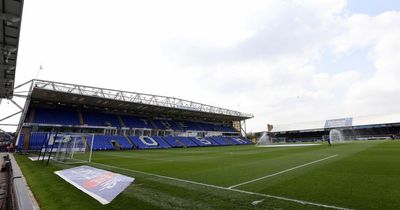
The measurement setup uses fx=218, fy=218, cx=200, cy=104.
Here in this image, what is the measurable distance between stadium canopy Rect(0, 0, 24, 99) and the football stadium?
49 millimetres

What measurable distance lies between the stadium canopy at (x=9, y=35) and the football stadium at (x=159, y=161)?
0.05 m

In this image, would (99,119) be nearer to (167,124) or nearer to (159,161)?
(167,124)

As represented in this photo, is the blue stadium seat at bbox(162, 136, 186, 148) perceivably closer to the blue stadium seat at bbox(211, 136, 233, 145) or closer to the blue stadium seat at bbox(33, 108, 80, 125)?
the blue stadium seat at bbox(211, 136, 233, 145)

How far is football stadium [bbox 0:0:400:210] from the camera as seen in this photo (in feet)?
18.0

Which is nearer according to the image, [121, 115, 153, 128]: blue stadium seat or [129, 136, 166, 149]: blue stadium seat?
[129, 136, 166, 149]: blue stadium seat

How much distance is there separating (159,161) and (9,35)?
11477 millimetres

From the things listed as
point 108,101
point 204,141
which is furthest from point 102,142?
point 204,141

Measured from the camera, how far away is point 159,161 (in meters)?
16.0

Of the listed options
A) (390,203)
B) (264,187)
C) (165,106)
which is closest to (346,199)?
(390,203)

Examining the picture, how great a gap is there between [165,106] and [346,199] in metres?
41.0

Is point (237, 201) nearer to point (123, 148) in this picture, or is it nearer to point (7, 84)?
point (7, 84)

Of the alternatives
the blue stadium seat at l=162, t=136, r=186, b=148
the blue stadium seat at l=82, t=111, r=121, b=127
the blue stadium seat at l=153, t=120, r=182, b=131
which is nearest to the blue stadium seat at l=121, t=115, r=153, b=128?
the blue stadium seat at l=82, t=111, r=121, b=127

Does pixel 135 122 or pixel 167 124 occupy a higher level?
pixel 135 122

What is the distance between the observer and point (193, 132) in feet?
182
